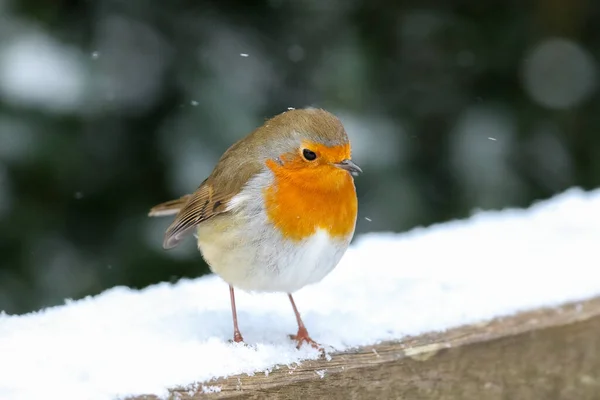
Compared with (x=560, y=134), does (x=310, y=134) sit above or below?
below

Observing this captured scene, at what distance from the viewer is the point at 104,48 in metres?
3.48

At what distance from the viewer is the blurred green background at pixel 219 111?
3297mm

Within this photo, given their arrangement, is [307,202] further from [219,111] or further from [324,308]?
[219,111]

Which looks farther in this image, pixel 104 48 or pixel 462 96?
pixel 462 96

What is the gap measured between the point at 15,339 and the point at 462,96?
2694 millimetres

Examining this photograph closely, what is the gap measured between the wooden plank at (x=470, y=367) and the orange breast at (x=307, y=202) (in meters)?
0.32

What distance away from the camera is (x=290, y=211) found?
2139 mm

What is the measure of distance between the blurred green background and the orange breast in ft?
4.01

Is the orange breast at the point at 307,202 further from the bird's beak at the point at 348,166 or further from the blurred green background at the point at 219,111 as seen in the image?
the blurred green background at the point at 219,111

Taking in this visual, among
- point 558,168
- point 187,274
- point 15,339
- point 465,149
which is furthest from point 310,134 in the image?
point 558,168

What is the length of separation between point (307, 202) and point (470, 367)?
1.90 ft

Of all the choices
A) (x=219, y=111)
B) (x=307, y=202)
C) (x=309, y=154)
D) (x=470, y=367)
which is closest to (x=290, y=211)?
(x=307, y=202)

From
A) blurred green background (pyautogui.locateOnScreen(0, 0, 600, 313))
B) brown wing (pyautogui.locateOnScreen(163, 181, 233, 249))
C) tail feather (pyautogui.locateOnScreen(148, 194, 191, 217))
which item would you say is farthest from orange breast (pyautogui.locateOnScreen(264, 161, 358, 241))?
blurred green background (pyautogui.locateOnScreen(0, 0, 600, 313))

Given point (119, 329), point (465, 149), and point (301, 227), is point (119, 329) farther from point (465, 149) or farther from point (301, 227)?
point (465, 149)
